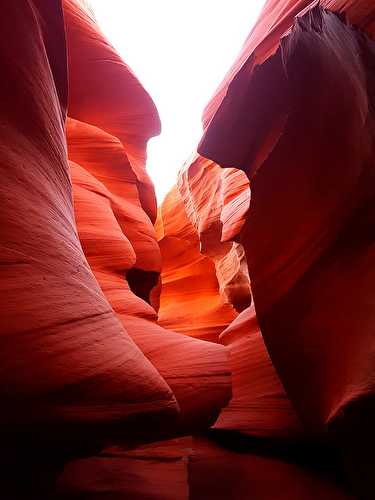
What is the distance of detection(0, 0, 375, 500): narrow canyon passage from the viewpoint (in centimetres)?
134

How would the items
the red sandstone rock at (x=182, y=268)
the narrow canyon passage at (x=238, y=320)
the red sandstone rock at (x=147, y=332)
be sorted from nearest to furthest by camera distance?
1. the narrow canyon passage at (x=238, y=320)
2. the red sandstone rock at (x=147, y=332)
3. the red sandstone rock at (x=182, y=268)

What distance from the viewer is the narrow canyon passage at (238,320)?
1342 mm

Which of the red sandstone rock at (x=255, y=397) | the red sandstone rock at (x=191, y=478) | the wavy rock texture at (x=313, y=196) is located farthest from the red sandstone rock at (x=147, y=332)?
the wavy rock texture at (x=313, y=196)

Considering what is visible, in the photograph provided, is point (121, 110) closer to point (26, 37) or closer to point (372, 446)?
point (26, 37)

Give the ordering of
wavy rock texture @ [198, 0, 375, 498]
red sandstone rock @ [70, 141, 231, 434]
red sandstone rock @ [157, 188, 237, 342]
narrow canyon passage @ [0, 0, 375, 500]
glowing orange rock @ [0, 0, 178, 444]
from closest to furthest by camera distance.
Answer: glowing orange rock @ [0, 0, 178, 444], narrow canyon passage @ [0, 0, 375, 500], wavy rock texture @ [198, 0, 375, 498], red sandstone rock @ [70, 141, 231, 434], red sandstone rock @ [157, 188, 237, 342]

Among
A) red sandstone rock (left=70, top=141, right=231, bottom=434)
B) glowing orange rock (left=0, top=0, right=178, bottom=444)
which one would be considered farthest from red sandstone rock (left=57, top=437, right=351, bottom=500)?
glowing orange rock (left=0, top=0, right=178, bottom=444)

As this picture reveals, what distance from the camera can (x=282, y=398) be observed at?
3.58m

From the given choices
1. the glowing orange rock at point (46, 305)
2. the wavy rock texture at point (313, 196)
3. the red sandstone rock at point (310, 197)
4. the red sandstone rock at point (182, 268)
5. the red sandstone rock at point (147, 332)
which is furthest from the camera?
the red sandstone rock at point (182, 268)

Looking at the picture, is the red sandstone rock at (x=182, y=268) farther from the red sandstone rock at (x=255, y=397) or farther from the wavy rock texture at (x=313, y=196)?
the wavy rock texture at (x=313, y=196)

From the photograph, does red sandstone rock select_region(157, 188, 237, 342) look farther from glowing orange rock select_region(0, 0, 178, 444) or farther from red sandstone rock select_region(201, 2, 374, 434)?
glowing orange rock select_region(0, 0, 178, 444)

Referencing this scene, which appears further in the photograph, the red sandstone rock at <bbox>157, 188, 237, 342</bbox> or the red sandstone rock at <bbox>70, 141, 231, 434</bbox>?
the red sandstone rock at <bbox>157, 188, 237, 342</bbox>

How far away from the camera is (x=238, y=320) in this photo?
5254 millimetres

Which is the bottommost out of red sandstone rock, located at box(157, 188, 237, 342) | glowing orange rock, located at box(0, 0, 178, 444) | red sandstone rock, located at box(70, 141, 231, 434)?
red sandstone rock, located at box(157, 188, 237, 342)

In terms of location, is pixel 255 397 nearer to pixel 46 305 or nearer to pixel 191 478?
pixel 191 478
